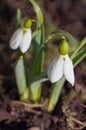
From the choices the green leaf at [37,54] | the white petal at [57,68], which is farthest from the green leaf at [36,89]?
the white petal at [57,68]

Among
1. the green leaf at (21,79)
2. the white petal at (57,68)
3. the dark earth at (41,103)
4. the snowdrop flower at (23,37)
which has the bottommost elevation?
the dark earth at (41,103)

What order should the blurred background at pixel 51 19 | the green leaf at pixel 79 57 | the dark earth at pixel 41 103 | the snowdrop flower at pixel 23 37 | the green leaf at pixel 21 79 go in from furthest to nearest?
1. the blurred background at pixel 51 19
2. the dark earth at pixel 41 103
3. the green leaf at pixel 21 79
4. the green leaf at pixel 79 57
5. the snowdrop flower at pixel 23 37

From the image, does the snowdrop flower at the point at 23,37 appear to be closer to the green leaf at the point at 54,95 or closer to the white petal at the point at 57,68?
the white petal at the point at 57,68

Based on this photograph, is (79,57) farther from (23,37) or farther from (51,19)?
(51,19)

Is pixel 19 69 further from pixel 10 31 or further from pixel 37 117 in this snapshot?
pixel 10 31

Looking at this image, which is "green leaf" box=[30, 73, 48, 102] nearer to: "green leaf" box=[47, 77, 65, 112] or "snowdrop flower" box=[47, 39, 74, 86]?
"green leaf" box=[47, 77, 65, 112]

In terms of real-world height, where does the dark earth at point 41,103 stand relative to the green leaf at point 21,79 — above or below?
below

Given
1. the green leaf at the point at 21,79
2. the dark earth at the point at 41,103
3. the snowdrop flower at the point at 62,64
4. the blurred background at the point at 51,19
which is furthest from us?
the blurred background at the point at 51,19
